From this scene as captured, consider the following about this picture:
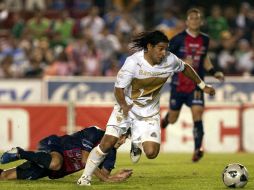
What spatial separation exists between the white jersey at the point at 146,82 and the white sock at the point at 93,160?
848 mm

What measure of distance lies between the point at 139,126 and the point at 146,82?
1.79 ft

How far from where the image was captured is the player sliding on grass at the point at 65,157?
1108cm

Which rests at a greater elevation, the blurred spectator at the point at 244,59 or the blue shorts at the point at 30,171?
the blurred spectator at the point at 244,59

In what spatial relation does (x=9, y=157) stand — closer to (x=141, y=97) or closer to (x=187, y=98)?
(x=141, y=97)

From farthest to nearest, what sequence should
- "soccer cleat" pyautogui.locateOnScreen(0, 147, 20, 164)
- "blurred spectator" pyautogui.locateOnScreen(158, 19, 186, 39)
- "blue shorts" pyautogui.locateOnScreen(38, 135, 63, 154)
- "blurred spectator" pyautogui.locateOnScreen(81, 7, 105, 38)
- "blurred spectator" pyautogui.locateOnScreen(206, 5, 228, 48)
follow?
"blurred spectator" pyautogui.locateOnScreen(81, 7, 105, 38), "blurred spectator" pyautogui.locateOnScreen(206, 5, 228, 48), "blurred spectator" pyautogui.locateOnScreen(158, 19, 186, 39), "blue shorts" pyautogui.locateOnScreen(38, 135, 63, 154), "soccer cleat" pyautogui.locateOnScreen(0, 147, 20, 164)

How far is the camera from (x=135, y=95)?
37.2 ft

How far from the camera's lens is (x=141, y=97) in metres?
11.3

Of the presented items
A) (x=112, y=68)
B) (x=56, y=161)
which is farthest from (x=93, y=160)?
(x=112, y=68)

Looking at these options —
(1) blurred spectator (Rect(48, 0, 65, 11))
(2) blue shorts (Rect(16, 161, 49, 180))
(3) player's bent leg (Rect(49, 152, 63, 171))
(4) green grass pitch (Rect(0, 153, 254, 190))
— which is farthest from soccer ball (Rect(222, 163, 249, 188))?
(1) blurred spectator (Rect(48, 0, 65, 11))

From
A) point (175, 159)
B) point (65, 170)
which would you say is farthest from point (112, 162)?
point (175, 159)

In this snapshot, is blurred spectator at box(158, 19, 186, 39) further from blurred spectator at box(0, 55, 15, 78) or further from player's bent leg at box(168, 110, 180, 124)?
player's bent leg at box(168, 110, 180, 124)

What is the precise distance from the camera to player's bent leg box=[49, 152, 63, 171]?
1106cm

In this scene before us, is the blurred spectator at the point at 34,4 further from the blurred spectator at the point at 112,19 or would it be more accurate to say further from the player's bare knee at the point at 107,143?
the player's bare knee at the point at 107,143

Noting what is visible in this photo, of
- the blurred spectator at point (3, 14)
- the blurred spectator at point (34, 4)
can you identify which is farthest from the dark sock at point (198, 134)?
the blurred spectator at point (3, 14)
